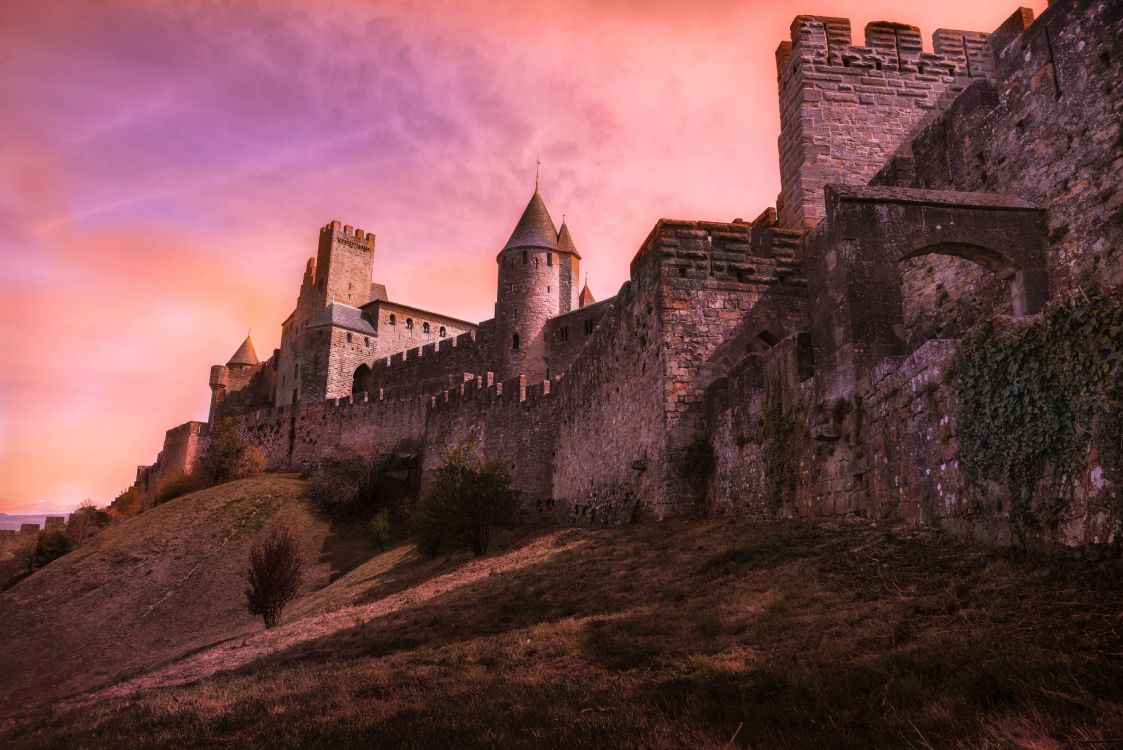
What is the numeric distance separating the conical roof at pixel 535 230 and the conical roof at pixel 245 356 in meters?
34.7

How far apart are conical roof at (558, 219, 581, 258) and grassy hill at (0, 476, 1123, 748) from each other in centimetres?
3668

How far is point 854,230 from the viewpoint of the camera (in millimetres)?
9305

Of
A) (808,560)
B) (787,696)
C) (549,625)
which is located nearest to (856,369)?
(808,560)

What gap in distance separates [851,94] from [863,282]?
323 inches

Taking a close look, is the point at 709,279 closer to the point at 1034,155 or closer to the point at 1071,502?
the point at 1034,155

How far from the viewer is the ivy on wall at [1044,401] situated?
190 inches

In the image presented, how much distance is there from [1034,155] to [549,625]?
8.30 meters

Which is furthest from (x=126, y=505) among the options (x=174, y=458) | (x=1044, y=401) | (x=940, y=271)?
(x=1044, y=401)

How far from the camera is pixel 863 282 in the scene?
29.9 feet

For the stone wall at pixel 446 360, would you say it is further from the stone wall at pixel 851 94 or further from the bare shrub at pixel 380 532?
the stone wall at pixel 851 94

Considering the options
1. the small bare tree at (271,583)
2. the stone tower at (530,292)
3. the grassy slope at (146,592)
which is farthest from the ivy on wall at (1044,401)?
the stone tower at (530,292)

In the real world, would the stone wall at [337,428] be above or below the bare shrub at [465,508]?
above

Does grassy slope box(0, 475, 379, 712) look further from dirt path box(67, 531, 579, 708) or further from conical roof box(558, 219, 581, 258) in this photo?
conical roof box(558, 219, 581, 258)

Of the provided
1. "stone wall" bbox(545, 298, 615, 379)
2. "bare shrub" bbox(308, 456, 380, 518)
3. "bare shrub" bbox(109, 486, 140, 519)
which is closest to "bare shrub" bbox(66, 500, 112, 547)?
"bare shrub" bbox(109, 486, 140, 519)
